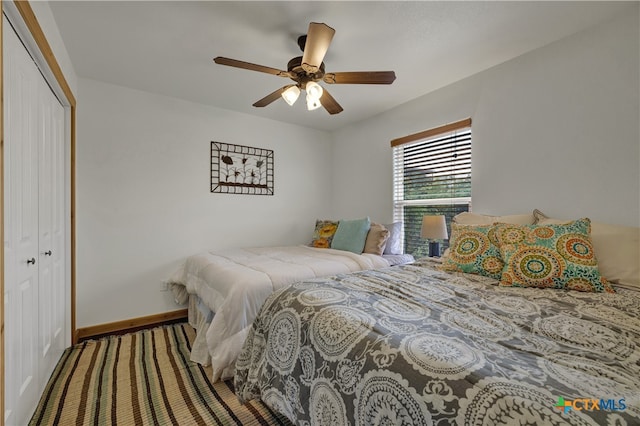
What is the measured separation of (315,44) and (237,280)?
1526 millimetres

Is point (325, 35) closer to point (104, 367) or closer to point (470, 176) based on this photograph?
point (470, 176)

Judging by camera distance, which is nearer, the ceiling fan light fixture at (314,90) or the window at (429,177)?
the ceiling fan light fixture at (314,90)

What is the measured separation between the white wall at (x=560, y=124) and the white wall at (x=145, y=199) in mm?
2409

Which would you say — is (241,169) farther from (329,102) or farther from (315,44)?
(315,44)

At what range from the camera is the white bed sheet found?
1.72 metres

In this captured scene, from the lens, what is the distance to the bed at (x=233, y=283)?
5.64 ft

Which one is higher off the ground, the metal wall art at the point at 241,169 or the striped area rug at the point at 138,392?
the metal wall art at the point at 241,169

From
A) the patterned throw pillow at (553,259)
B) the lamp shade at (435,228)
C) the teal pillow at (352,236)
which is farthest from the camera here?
the teal pillow at (352,236)

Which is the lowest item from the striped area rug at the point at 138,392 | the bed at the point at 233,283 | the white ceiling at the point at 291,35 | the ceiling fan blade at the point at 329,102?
the striped area rug at the point at 138,392

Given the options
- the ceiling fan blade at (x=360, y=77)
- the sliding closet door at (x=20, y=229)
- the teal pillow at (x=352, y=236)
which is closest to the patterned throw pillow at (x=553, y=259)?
the ceiling fan blade at (x=360, y=77)

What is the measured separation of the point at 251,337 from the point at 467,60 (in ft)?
8.38

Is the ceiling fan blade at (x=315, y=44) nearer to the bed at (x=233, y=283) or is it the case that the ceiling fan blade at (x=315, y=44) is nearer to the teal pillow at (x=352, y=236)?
the bed at (x=233, y=283)

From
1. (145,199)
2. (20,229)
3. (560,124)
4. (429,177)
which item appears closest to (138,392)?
(20,229)

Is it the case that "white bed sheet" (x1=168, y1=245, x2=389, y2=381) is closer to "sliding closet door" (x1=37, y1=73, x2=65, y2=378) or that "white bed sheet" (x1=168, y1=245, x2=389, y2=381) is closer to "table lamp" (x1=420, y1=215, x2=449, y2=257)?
"table lamp" (x1=420, y1=215, x2=449, y2=257)
